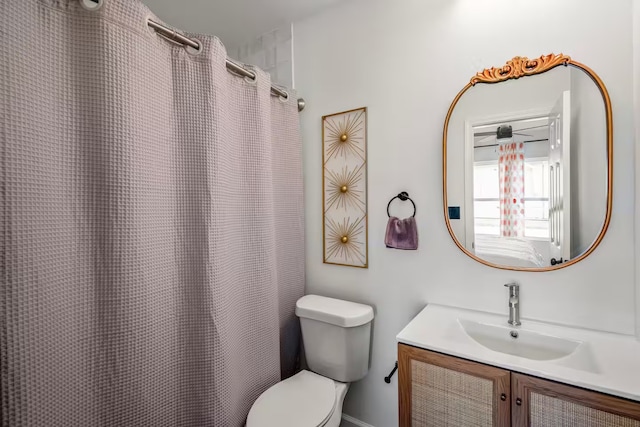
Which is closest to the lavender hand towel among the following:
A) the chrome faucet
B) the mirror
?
the mirror

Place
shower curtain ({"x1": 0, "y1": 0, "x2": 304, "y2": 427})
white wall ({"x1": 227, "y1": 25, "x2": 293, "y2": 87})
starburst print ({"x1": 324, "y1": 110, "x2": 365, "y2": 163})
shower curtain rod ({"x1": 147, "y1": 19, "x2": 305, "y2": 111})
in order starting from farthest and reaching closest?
white wall ({"x1": 227, "y1": 25, "x2": 293, "y2": 87})
starburst print ({"x1": 324, "y1": 110, "x2": 365, "y2": 163})
shower curtain rod ({"x1": 147, "y1": 19, "x2": 305, "y2": 111})
shower curtain ({"x1": 0, "y1": 0, "x2": 304, "y2": 427})

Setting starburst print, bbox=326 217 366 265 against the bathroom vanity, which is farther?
starburst print, bbox=326 217 366 265

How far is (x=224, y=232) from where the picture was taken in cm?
128

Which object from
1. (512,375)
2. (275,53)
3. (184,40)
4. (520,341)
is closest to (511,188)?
(520,341)

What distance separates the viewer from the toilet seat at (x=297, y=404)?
46.5 inches

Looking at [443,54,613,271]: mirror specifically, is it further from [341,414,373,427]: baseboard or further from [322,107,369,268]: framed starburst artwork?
[341,414,373,427]: baseboard

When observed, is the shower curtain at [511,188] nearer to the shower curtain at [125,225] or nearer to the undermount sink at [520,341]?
the undermount sink at [520,341]

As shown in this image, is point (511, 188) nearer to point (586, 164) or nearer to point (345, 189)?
point (586, 164)

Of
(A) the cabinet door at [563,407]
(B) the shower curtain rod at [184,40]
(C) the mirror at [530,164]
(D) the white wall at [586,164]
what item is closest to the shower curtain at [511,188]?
(C) the mirror at [530,164]

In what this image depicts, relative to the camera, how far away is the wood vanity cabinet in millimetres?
829

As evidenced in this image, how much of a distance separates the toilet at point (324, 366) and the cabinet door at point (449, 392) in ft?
1.15

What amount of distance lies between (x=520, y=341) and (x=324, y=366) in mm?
918

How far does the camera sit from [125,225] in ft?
3.20

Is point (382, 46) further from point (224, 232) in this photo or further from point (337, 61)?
point (224, 232)
